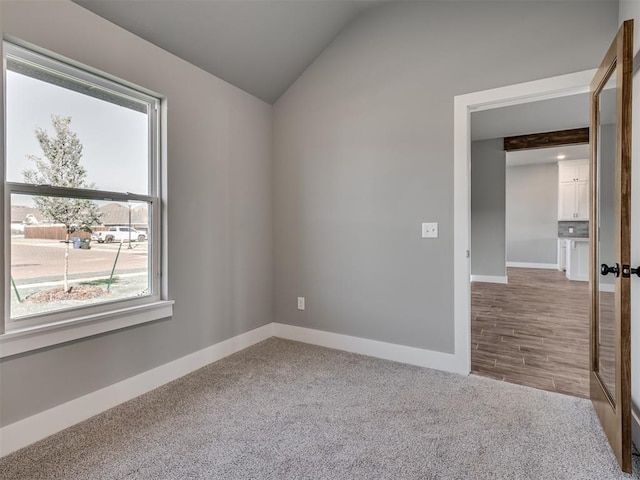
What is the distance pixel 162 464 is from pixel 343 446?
2.92ft

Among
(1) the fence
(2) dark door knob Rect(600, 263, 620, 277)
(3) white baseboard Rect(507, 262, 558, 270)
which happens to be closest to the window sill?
(1) the fence

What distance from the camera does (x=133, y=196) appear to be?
234 centimetres

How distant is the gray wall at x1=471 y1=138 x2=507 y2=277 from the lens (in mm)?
6711

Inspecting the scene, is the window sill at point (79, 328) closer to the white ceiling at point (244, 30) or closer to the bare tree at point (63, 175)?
the bare tree at point (63, 175)

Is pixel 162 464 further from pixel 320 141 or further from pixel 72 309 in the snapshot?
pixel 320 141

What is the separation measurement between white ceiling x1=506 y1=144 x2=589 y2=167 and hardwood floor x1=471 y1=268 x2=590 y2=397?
300 centimetres

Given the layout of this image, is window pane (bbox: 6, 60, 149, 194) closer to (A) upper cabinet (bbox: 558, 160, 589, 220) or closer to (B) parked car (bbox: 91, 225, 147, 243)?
(B) parked car (bbox: 91, 225, 147, 243)

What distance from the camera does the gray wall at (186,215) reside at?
72.5 inches

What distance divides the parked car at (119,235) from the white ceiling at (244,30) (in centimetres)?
131

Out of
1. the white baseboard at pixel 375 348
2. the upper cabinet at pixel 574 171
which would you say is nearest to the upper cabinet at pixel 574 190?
the upper cabinet at pixel 574 171

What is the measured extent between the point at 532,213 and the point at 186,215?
9.55m

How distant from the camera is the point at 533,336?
3598mm

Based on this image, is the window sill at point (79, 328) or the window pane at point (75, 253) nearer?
the window sill at point (79, 328)

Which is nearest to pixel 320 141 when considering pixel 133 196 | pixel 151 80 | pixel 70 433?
pixel 151 80
